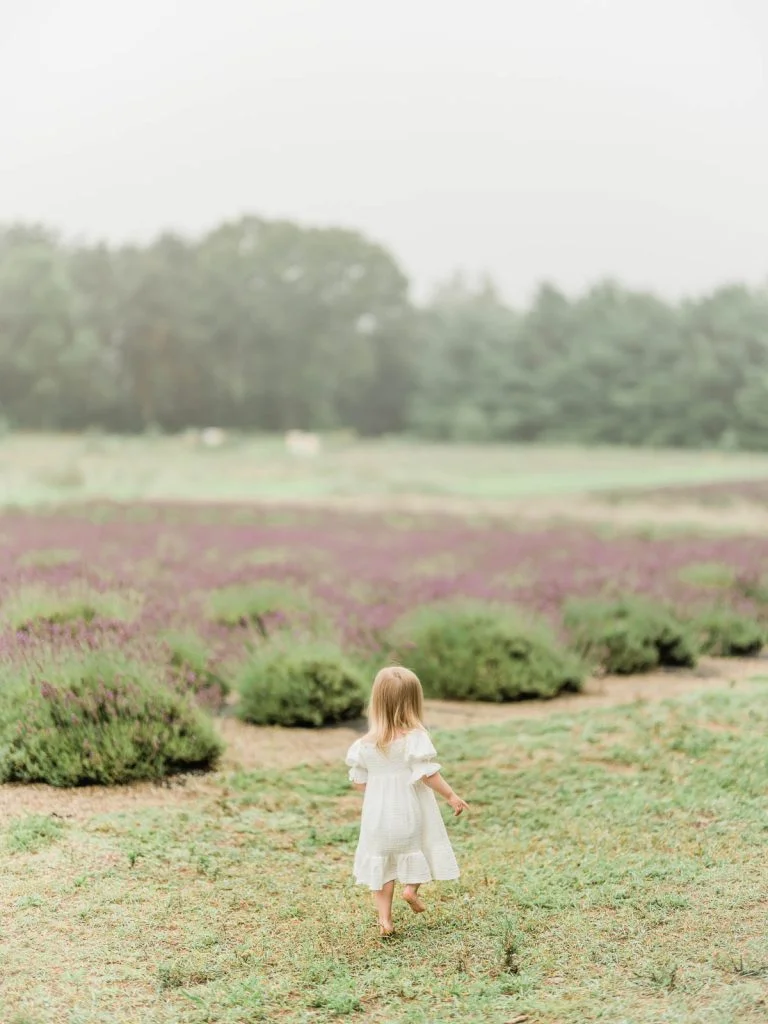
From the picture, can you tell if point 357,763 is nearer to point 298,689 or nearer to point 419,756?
point 419,756

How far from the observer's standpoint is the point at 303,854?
564 cm

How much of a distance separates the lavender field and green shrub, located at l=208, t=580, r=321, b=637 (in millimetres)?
29

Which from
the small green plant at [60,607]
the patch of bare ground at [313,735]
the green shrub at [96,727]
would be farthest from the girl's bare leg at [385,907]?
the small green plant at [60,607]

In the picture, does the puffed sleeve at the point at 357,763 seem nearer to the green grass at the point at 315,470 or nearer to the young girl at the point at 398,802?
the young girl at the point at 398,802

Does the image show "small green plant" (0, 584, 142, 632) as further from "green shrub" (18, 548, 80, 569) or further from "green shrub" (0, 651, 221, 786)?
"green shrub" (18, 548, 80, 569)

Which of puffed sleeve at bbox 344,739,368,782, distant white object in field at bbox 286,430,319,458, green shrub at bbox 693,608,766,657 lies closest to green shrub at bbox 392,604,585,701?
green shrub at bbox 693,608,766,657

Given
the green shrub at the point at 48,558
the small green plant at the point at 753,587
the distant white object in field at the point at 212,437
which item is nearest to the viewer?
the green shrub at the point at 48,558

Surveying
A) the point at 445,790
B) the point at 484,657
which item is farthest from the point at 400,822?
the point at 484,657

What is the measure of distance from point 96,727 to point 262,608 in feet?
10.7

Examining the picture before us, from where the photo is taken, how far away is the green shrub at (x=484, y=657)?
8875 mm

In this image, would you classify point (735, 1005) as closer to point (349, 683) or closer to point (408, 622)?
point (349, 683)

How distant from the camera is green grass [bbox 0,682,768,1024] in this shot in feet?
13.2

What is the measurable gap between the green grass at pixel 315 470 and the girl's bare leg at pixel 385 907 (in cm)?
1645

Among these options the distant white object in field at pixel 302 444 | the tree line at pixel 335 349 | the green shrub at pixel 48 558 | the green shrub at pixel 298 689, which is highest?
the tree line at pixel 335 349
